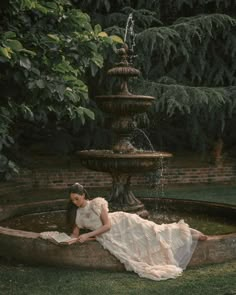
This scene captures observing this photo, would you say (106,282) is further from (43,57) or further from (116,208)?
(116,208)

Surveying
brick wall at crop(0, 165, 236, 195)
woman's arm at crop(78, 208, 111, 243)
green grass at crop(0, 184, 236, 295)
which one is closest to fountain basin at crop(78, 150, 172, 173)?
woman's arm at crop(78, 208, 111, 243)

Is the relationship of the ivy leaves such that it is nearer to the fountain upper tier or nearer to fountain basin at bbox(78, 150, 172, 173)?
fountain basin at bbox(78, 150, 172, 173)

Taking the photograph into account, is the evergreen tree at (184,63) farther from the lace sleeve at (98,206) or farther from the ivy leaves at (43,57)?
the ivy leaves at (43,57)

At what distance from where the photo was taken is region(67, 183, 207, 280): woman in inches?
211

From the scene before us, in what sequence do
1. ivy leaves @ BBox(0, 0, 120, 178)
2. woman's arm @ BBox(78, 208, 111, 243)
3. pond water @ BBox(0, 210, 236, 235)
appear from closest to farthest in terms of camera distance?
ivy leaves @ BBox(0, 0, 120, 178) → woman's arm @ BBox(78, 208, 111, 243) → pond water @ BBox(0, 210, 236, 235)

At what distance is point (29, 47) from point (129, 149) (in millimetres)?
3426

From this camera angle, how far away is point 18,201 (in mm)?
10602

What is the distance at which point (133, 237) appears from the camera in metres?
5.46

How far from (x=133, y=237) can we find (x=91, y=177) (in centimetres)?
690

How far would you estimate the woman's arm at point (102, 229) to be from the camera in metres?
5.34

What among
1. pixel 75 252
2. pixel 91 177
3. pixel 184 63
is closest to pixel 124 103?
pixel 75 252

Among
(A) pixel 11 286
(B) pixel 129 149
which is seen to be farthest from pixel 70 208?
(B) pixel 129 149

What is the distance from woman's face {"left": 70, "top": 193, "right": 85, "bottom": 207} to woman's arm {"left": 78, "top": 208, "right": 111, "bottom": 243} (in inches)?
10.0

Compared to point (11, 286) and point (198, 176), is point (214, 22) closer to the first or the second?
point (198, 176)
